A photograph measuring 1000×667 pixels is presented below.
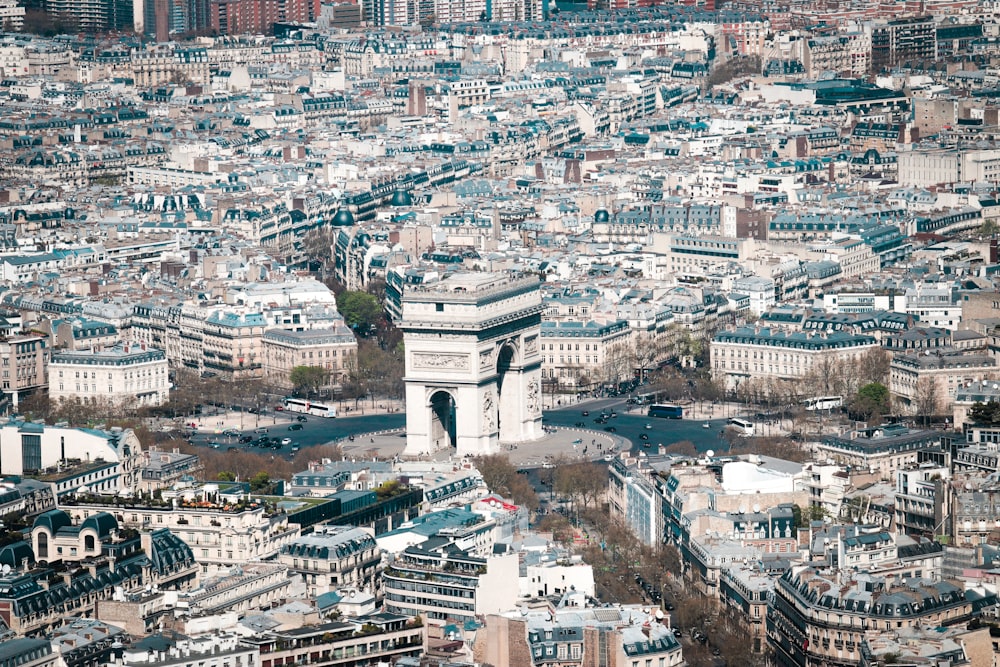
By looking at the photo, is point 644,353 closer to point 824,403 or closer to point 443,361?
point 824,403

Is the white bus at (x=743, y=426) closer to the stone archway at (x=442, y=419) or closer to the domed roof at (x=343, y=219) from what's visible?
the stone archway at (x=442, y=419)

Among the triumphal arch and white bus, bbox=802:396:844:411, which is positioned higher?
the triumphal arch

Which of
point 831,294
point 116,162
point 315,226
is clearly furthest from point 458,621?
point 116,162

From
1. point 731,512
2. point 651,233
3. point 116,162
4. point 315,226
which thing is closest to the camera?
point 731,512

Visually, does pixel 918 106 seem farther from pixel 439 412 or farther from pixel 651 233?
pixel 439 412

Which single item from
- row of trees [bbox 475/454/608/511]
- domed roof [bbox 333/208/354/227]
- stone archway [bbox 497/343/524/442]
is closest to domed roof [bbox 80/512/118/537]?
row of trees [bbox 475/454/608/511]

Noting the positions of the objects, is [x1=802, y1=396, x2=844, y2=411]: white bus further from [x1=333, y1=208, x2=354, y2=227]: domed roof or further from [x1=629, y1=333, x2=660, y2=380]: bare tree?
[x1=333, y1=208, x2=354, y2=227]: domed roof

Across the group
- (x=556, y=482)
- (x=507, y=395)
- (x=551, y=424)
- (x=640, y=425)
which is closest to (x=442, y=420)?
(x=507, y=395)
